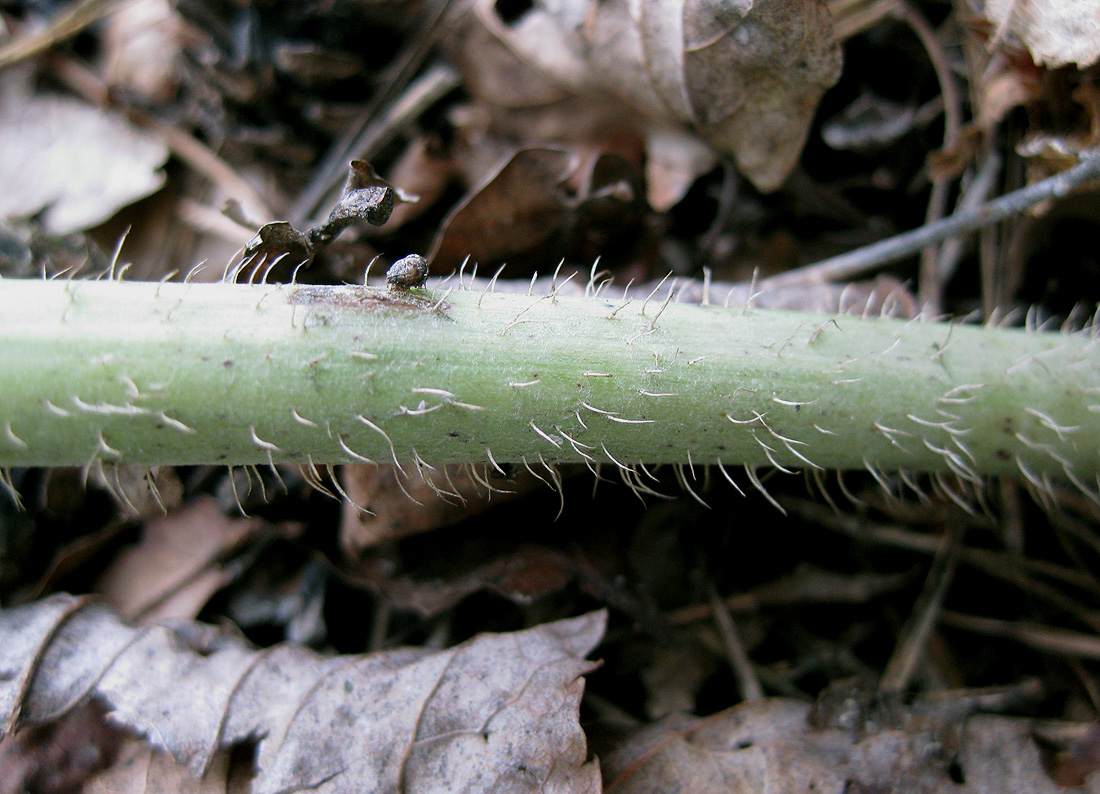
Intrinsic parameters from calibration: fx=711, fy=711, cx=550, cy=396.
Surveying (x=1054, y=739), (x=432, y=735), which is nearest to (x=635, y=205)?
(x=432, y=735)

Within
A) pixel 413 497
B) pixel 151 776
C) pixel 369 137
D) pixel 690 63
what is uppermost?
pixel 690 63

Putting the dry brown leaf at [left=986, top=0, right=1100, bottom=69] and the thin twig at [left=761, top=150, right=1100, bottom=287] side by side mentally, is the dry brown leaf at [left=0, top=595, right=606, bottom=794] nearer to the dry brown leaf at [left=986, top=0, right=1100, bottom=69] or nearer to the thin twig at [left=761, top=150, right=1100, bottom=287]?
the thin twig at [left=761, top=150, right=1100, bottom=287]

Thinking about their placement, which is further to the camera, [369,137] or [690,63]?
[369,137]

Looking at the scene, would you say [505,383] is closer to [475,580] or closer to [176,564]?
[475,580]

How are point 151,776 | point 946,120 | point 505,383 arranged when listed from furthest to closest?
point 946,120, point 151,776, point 505,383

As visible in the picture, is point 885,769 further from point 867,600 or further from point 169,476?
point 169,476

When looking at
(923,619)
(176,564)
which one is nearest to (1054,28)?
(923,619)

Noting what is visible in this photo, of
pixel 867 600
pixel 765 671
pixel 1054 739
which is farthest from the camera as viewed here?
pixel 867 600
